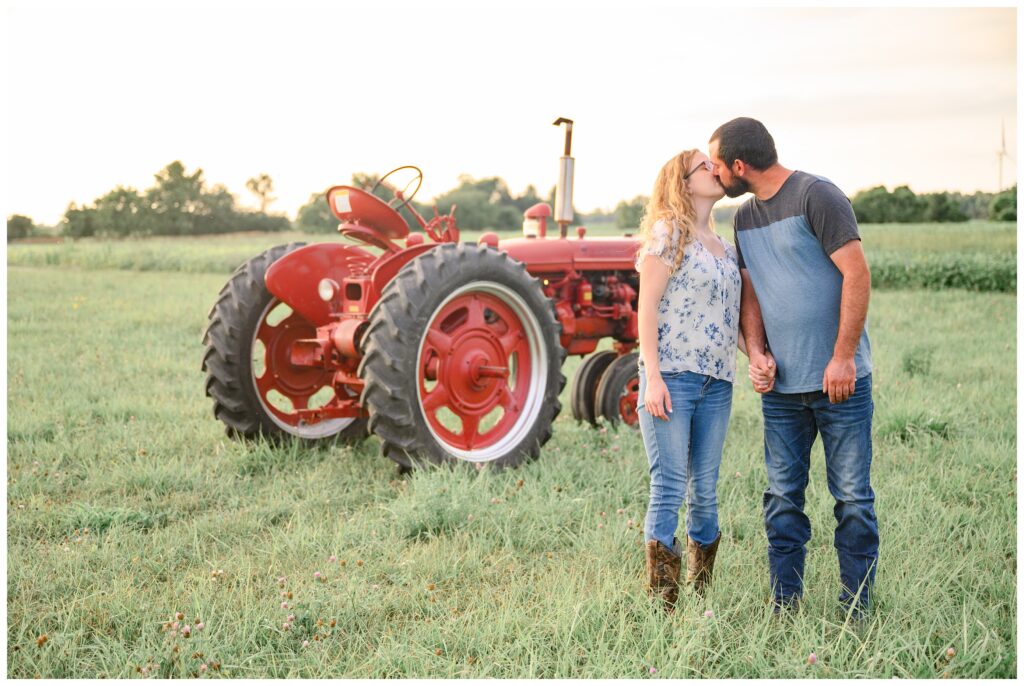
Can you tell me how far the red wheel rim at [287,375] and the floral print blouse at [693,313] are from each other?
284 cm

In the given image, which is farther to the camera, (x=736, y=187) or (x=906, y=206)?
(x=906, y=206)

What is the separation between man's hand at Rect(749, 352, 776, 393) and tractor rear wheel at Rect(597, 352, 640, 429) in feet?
8.45

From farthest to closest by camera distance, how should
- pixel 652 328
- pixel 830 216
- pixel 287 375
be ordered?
pixel 287 375 → pixel 652 328 → pixel 830 216

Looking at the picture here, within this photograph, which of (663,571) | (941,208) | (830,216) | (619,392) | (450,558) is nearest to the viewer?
(830,216)

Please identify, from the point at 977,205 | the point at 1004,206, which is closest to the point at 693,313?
the point at 977,205

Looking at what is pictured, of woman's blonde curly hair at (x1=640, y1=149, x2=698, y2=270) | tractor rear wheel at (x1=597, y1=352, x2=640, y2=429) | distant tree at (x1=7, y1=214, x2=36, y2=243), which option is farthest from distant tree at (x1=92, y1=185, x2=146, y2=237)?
woman's blonde curly hair at (x1=640, y1=149, x2=698, y2=270)

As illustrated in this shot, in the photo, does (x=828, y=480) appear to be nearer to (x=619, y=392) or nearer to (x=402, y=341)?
(x=402, y=341)

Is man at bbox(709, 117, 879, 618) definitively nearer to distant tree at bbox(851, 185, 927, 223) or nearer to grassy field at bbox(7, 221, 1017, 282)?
grassy field at bbox(7, 221, 1017, 282)

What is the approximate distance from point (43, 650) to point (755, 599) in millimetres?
2315

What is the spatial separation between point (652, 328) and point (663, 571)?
2.71 ft

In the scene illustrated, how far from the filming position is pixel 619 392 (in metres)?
5.55

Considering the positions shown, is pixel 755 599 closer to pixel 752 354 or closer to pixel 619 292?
pixel 752 354

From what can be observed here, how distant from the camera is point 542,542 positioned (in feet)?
A: 11.7

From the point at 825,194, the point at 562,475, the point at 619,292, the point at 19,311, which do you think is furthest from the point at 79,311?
the point at 825,194
